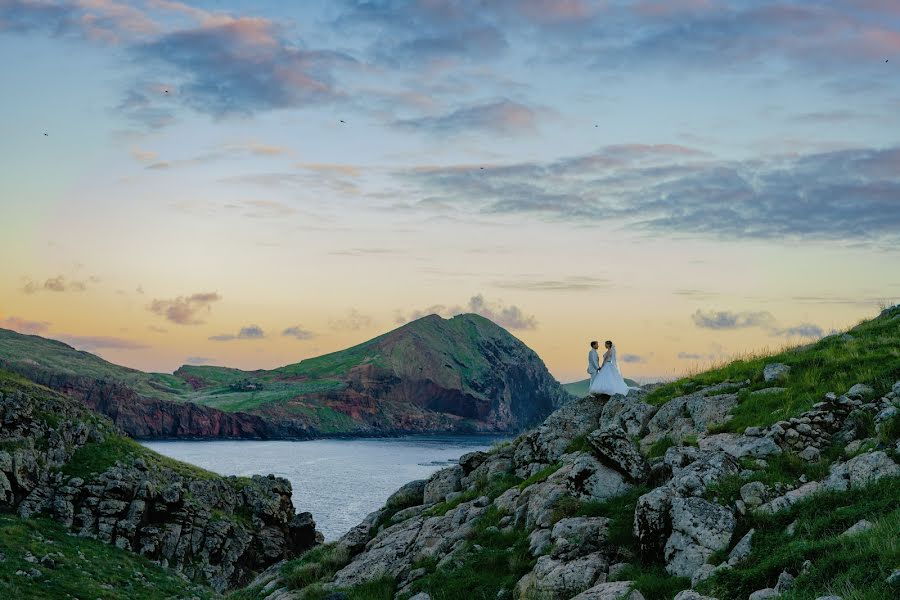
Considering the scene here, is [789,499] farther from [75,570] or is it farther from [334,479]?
[334,479]

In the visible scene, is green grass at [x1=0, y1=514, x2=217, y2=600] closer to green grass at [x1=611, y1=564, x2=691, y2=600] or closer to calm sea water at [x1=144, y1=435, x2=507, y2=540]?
calm sea water at [x1=144, y1=435, x2=507, y2=540]

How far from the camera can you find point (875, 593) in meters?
11.7

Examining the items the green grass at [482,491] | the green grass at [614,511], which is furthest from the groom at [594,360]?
the green grass at [614,511]

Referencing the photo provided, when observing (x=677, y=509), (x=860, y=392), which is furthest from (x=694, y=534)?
(x=860, y=392)

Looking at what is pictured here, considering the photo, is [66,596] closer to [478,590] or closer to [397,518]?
[397,518]

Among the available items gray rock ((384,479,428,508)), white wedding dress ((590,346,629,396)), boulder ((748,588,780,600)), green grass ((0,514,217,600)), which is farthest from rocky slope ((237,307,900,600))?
green grass ((0,514,217,600))

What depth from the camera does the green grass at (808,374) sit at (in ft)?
79.5

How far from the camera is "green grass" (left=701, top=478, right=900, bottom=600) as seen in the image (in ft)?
41.4

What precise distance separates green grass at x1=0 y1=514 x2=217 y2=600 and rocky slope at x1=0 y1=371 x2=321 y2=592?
3.03 metres

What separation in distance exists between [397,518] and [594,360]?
1311 centimetres

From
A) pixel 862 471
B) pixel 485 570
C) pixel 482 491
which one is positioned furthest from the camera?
pixel 482 491

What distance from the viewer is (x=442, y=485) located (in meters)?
36.1

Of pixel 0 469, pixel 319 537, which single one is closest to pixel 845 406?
pixel 0 469

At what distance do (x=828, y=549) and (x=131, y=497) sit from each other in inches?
2756
